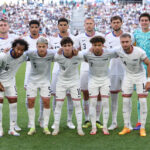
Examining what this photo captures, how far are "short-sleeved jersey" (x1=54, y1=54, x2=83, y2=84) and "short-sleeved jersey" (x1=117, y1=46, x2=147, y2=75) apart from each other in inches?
30.5

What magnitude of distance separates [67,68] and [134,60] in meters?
1.23

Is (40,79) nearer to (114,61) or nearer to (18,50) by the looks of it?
(18,50)

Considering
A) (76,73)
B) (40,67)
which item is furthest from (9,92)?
(76,73)

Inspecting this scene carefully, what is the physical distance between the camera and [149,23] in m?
6.56

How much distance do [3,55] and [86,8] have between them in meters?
38.6

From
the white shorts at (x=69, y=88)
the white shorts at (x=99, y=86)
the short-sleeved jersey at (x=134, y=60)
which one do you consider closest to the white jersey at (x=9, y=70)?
the white shorts at (x=69, y=88)

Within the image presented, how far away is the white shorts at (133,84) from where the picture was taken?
19.8 feet

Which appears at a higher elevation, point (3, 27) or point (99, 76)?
point (3, 27)

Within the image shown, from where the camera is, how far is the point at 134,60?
19.5 ft

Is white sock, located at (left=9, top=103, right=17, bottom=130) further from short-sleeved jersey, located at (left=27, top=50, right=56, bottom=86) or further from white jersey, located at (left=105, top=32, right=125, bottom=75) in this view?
white jersey, located at (left=105, top=32, right=125, bottom=75)

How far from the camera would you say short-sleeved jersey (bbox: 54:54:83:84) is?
6.05 meters

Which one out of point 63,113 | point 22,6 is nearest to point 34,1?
point 22,6

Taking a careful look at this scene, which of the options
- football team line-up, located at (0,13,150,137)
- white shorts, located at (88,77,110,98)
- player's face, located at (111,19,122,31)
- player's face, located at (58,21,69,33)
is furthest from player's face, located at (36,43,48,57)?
player's face, located at (111,19,122,31)

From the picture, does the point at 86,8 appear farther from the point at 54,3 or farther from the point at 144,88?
the point at 144,88
